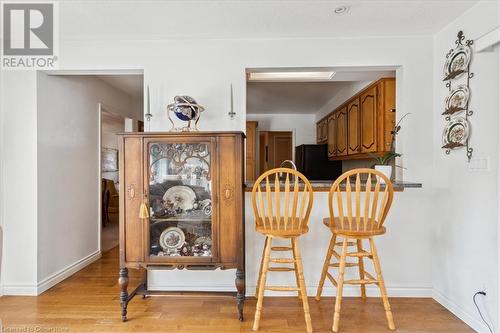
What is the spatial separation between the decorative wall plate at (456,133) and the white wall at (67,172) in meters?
3.51

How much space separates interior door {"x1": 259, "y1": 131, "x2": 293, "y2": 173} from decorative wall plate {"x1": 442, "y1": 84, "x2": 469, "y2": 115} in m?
4.05

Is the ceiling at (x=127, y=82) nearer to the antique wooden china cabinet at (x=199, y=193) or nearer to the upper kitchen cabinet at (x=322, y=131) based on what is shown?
the antique wooden china cabinet at (x=199, y=193)

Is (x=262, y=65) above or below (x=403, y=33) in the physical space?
below

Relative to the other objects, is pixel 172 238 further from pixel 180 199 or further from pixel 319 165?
pixel 319 165

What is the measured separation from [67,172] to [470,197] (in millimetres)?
3642

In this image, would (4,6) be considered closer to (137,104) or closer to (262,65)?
(262,65)

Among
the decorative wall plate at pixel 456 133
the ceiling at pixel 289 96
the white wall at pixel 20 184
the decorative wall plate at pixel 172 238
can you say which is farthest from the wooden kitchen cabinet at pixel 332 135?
the white wall at pixel 20 184

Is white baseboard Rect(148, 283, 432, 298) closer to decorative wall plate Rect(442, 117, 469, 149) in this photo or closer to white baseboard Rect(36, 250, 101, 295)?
white baseboard Rect(36, 250, 101, 295)

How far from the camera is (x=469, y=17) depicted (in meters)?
2.05

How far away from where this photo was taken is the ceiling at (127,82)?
340 centimetres

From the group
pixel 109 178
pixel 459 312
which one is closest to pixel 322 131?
pixel 459 312

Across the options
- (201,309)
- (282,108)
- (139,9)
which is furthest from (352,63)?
(282,108)

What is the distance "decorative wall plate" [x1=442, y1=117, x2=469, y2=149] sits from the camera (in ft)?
6.77

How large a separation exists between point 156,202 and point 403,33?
2.51 m
